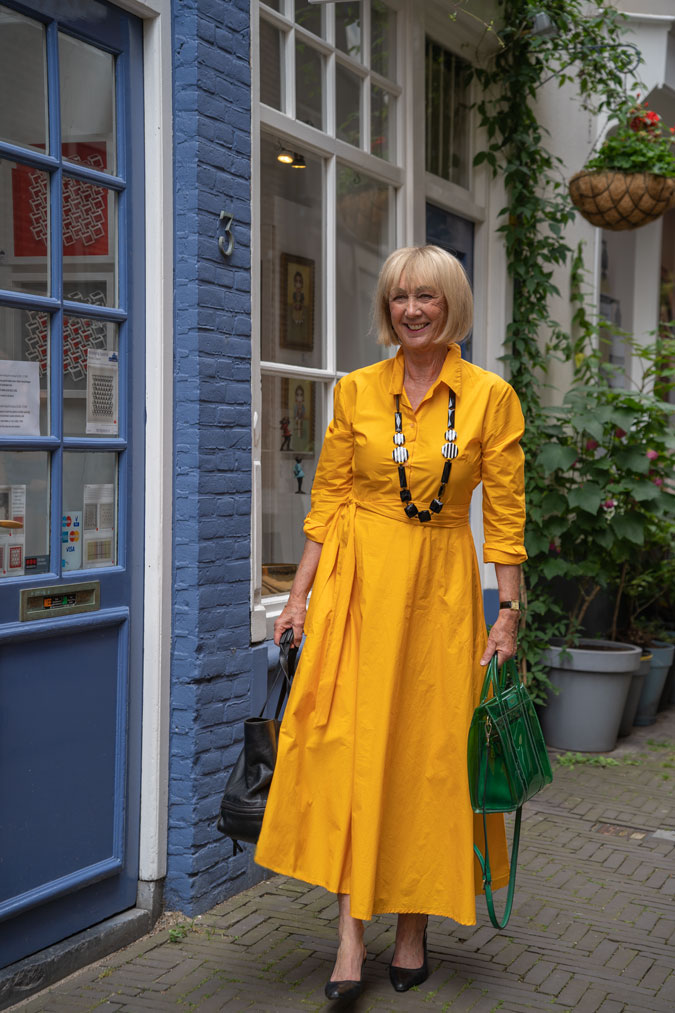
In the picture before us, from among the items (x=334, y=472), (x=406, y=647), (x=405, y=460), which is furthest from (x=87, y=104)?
(x=406, y=647)

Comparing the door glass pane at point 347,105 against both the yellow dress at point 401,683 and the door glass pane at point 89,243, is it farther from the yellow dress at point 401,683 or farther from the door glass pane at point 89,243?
the yellow dress at point 401,683

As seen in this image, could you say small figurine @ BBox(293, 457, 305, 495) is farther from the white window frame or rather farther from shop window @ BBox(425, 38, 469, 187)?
shop window @ BBox(425, 38, 469, 187)

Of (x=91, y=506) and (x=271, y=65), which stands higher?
(x=271, y=65)

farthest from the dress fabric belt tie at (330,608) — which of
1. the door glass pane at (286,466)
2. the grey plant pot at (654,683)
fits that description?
the grey plant pot at (654,683)

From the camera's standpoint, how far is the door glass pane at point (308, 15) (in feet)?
14.5

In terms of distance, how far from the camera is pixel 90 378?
326 centimetres

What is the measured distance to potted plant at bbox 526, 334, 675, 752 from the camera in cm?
580

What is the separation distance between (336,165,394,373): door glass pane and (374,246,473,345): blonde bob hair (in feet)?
5.89

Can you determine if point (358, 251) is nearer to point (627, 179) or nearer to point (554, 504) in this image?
point (554, 504)

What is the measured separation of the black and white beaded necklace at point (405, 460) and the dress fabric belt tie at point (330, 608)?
19 centimetres

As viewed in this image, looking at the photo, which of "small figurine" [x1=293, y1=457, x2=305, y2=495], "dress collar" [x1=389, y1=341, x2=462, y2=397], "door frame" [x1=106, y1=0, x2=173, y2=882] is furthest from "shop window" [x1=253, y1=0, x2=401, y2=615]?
"dress collar" [x1=389, y1=341, x2=462, y2=397]

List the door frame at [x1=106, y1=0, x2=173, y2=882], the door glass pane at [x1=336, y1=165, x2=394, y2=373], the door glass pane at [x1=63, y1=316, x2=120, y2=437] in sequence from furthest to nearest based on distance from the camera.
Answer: the door glass pane at [x1=336, y1=165, x2=394, y2=373]
the door frame at [x1=106, y1=0, x2=173, y2=882]
the door glass pane at [x1=63, y1=316, x2=120, y2=437]

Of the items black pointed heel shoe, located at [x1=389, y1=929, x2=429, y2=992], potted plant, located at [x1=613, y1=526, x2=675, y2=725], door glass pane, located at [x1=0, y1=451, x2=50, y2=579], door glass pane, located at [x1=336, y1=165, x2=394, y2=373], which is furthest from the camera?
potted plant, located at [x1=613, y1=526, x2=675, y2=725]

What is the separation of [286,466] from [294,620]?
4.83 feet
